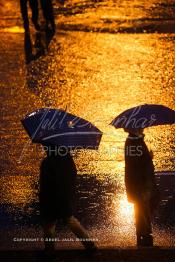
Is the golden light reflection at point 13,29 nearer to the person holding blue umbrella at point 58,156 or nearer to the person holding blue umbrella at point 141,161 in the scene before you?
the person holding blue umbrella at point 141,161

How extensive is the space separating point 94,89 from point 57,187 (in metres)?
7.77

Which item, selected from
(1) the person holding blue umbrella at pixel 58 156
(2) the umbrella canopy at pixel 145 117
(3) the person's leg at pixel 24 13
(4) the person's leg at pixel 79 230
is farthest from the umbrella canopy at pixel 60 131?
(3) the person's leg at pixel 24 13

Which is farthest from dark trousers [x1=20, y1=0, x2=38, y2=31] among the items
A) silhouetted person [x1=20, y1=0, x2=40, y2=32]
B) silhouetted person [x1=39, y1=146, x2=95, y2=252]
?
silhouetted person [x1=39, y1=146, x2=95, y2=252]

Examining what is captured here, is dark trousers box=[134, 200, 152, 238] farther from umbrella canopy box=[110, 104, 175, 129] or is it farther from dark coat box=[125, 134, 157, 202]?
umbrella canopy box=[110, 104, 175, 129]

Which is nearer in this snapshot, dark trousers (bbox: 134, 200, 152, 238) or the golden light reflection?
dark trousers (bbox: 134, 200, 152, 238)

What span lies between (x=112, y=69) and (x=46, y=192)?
936 cm

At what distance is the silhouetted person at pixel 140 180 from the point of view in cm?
849

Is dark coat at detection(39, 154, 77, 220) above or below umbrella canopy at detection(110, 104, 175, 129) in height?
below

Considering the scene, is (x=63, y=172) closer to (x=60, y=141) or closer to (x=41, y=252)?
(x=60, y=141)

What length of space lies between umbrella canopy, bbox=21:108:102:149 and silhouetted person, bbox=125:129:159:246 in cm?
49

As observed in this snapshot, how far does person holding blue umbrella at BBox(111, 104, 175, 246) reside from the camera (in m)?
8.48

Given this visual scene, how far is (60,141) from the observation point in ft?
26.7

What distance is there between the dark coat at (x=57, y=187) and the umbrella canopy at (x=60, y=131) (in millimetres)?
179

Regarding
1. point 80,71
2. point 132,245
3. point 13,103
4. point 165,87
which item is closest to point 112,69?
point 80,71
